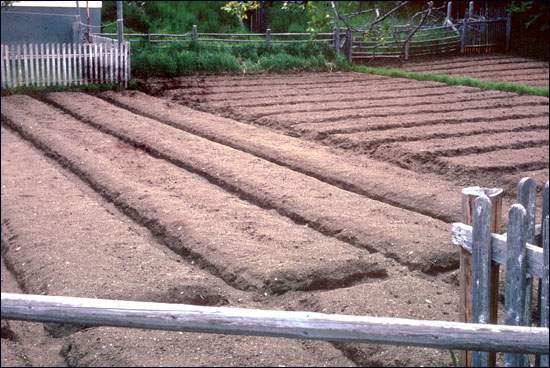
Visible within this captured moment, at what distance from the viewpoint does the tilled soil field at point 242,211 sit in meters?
5.43

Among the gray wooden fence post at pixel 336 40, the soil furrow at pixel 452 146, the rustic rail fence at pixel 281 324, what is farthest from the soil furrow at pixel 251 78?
the rustic rail fence at pixel 281 324

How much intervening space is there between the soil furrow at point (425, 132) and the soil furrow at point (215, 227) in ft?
10.8

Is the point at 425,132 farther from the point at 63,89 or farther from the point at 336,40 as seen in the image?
the point at 336,40

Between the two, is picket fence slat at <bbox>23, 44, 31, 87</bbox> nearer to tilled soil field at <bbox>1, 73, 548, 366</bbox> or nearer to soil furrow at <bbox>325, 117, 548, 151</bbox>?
tilled soil field at <bbox>1, 73, 548, 366</bbox>

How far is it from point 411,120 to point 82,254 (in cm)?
889

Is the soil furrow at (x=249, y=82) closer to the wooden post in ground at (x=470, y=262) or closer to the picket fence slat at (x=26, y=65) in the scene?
the picket fence slat at (x=26, y=65)

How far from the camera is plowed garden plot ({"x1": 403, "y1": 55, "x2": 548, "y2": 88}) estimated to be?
2198cm

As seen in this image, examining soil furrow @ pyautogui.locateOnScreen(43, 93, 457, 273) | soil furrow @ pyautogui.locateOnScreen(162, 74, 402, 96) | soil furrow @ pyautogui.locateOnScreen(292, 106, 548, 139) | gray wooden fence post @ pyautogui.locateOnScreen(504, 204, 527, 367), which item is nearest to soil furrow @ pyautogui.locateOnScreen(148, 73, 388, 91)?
soil furrow @ pyautogui.locateOnScreen(162, 74, 402, 96)

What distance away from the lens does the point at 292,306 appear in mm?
5832

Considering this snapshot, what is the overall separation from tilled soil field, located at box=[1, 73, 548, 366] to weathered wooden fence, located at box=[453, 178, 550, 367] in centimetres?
80

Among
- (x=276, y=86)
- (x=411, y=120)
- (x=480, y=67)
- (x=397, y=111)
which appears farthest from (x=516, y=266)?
(x=480, y=67)

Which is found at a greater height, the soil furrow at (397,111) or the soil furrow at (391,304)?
the soil furrow at (397,111)

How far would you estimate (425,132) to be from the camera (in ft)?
43.1

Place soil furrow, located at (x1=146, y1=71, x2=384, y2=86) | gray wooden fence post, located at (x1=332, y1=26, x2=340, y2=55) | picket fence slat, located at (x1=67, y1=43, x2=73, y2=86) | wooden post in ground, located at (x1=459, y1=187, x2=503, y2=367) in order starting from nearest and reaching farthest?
wooden post in ground, located at (x1=459, y1=187, x2=503, y2=367) → picket fence slat, located at (x1=67, y1=43, x2=73, y2=86) → soil furrow, located at (x1=146, y1=71, x2=384, y2=86) → gray wooden fence post, located at (x1=332, y1=26, x2=340, y2=55)
